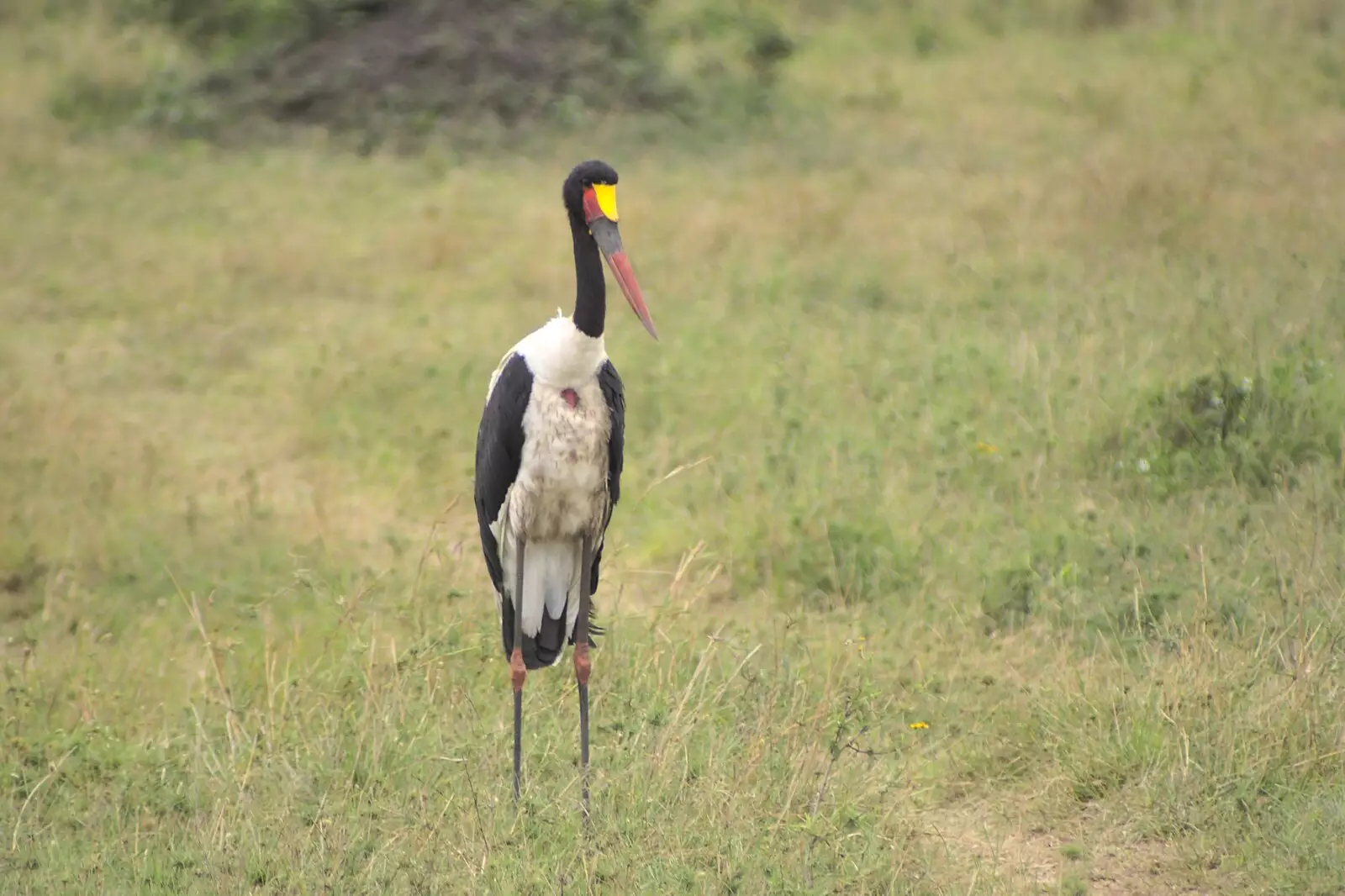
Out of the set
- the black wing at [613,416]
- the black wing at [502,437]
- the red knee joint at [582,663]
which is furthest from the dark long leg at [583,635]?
the black wing at [502,437]

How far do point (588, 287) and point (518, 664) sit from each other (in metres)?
1.08

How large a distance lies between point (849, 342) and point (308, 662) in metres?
3.52

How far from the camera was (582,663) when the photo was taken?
4387mm

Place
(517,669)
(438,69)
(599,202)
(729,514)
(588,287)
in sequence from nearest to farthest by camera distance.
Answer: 1. (588,287)
2. (599,202)
3. (517,669)
4. (729,514)
5. (438,69)

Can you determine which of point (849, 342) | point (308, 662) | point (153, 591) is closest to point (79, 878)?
point (308, 662)

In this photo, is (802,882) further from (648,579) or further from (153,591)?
(153,591)

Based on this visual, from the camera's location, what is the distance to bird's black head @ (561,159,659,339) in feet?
13.6

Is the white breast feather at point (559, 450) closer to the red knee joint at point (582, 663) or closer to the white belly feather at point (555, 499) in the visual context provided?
the white belly feather at point (555, 499)

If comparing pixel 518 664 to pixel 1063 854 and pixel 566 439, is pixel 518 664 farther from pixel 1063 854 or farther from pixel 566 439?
pixel 1063 854

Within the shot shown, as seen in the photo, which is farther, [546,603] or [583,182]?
[546,603]

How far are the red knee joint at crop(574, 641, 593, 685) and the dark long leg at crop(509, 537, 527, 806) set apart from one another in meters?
0.15

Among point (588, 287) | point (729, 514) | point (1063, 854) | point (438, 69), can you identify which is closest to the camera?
point (1063, 854)

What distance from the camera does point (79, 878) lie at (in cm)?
362

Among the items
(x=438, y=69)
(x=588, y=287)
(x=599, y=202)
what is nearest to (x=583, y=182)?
(x=599, y=202)
